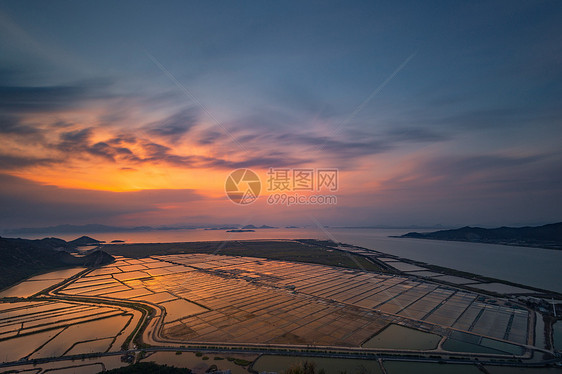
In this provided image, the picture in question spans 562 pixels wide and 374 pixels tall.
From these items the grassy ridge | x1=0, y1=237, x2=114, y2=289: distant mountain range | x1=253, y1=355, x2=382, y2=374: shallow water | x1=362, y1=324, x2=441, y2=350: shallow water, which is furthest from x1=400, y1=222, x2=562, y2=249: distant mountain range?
x1=0, y1=237, x2=114, y2=289: distant mountain range

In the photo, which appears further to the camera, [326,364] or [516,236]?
[516,236]

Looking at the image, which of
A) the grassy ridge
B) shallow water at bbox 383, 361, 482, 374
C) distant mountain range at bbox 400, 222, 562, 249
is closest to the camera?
shallow water at bbox 383, 361, 482, 374

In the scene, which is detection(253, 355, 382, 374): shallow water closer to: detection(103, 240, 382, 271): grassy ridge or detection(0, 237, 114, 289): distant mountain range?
detection(103, 240, 382, 271): grassy ridge

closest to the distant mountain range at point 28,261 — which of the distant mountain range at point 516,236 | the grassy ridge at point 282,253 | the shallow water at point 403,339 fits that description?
the grassy ridge at point 282,253

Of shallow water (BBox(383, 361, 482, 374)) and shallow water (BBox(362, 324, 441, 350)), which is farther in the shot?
shallow water (BBox(362, 324, 441, 350))

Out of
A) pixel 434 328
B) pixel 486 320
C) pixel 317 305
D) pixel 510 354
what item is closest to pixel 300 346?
pixel 317 305

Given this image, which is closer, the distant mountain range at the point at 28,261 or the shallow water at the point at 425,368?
the shallow water at the point at 425,368

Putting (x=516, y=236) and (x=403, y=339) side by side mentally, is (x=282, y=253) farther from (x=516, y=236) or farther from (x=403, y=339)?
(x=516, y=236)

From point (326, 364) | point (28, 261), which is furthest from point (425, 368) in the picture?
point (28, 261)

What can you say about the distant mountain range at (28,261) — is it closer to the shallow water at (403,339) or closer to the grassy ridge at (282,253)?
the grassy ridge at (282,253)
